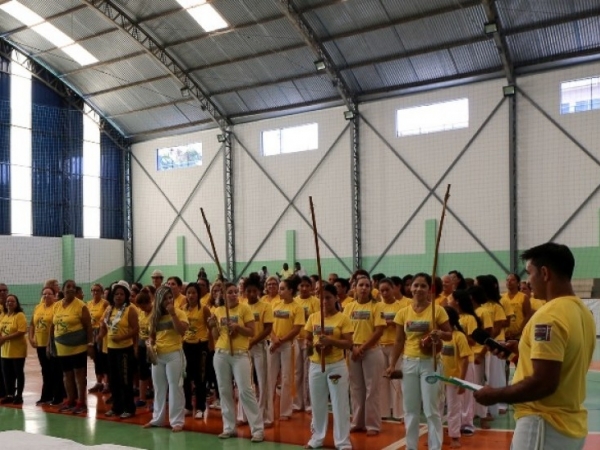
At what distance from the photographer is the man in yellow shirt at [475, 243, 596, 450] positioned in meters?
2.55

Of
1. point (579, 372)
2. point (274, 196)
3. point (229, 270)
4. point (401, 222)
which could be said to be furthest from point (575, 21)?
point (579, 372)

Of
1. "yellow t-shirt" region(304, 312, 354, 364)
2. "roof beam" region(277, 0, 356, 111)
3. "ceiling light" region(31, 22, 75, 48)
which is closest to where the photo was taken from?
"yellow t-shirt" region(304, 312, 354, 364)

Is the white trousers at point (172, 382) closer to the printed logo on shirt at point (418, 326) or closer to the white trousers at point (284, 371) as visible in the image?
the white trousers at point (284, 371)

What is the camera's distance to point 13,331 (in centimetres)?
876

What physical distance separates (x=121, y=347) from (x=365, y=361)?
302 cm

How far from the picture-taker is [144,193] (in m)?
23.2

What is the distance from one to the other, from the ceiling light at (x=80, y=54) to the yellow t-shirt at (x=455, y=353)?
1699 cm

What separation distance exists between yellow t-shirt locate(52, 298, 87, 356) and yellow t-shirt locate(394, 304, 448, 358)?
14.5 feet

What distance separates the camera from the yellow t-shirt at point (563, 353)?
8.41 feet

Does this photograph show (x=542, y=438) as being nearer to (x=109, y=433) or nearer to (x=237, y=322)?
(x=237, y=322)

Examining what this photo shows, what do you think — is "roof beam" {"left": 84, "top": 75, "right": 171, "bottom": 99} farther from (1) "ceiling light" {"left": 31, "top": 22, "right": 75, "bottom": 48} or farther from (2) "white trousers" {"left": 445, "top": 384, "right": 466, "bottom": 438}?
(2) "white trousers" {"left": 445, "top": 384, "right": 466, "bottom": 438}

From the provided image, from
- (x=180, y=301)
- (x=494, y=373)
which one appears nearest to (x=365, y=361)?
(x=494, y=373)

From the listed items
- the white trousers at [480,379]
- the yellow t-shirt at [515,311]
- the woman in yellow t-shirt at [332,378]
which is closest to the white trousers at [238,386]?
the woman in yellow t-shirt at [332,378]

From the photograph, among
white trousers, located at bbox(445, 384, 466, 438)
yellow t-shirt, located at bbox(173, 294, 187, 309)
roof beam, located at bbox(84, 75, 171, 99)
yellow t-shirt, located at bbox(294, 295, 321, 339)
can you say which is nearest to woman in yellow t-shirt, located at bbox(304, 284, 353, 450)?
white trousers, located at bbox(445, 384, 466, 438)
